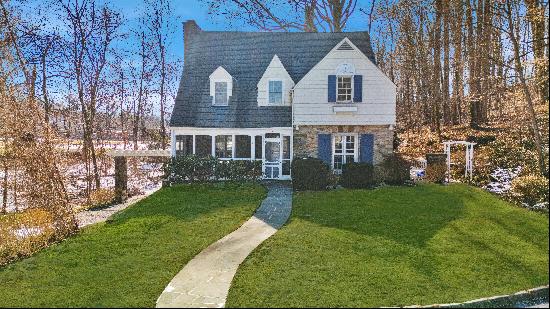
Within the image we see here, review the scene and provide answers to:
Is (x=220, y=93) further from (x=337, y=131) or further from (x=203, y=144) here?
(x=337, y=131)

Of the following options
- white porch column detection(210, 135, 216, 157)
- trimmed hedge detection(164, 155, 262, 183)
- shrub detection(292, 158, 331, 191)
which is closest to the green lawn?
shrub detection(292, 158, 331, 191)

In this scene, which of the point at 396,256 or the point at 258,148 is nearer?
the point at 396,256

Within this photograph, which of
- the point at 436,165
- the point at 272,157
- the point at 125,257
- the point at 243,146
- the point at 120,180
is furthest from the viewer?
the point at 243,146

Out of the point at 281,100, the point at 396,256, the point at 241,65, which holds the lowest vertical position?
the point at 396,256

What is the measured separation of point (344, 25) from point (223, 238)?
20.9 metres

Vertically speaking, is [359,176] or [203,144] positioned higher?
[203,144]

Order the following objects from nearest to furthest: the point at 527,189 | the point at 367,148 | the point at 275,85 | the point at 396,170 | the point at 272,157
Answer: the point at 527,189 < the point at 396,170 < the point at 367,148 < the point at 272,157 < the point at 275,85

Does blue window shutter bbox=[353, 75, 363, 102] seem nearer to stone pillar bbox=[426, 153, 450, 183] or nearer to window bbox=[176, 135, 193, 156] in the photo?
stone pillar bbox=[426, 153, 450, 183]

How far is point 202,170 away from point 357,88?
298 inches

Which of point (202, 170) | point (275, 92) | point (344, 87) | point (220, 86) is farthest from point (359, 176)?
point (220, 86)

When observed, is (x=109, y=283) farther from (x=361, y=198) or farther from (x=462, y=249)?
(x=361, y=198)

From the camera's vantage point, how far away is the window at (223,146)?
19.6 meters

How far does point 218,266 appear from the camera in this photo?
7855 mm

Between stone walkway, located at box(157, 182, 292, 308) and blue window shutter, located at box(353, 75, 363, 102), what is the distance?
739cm
